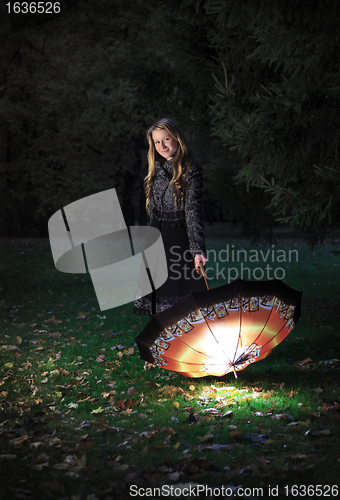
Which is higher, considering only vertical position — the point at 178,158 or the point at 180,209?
the point at 178,158

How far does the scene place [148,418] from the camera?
446 cm

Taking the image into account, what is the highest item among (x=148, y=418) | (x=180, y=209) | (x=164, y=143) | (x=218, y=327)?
(x=164, y=143)

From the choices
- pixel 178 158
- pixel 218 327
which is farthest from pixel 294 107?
pixel 218 327

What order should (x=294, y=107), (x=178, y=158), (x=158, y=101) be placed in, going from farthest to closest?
(x=158, y=101), (x=294, y=107), (x=178, y=158)

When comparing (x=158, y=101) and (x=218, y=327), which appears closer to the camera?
(x=218, y=327)

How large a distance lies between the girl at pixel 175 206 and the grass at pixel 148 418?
111 centimetres

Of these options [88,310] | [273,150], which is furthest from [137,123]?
[273,150]

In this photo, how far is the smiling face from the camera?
5215 mm

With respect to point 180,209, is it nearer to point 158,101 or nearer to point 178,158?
point 178,158

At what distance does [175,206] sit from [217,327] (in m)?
1.49

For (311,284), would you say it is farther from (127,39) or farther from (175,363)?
(127,39)

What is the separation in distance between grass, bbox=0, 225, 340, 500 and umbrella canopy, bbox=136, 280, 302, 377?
0.46 meters

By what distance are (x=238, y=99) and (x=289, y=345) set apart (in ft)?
13.9

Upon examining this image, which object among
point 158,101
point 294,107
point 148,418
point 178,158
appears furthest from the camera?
point 158,101
